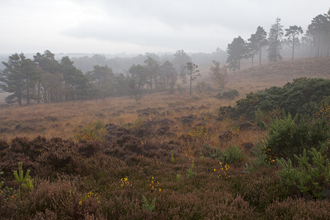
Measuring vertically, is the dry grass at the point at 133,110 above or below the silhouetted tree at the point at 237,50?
below

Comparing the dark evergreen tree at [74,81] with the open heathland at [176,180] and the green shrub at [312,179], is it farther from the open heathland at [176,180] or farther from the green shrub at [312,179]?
the green shrub at [312,179]

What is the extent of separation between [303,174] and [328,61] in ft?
167

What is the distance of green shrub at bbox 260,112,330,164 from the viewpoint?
153 inches

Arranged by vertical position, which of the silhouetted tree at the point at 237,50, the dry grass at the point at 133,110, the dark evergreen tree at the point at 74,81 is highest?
the silhouetted tree at the point at 237,50

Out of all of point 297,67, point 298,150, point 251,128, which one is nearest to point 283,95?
point 251,128

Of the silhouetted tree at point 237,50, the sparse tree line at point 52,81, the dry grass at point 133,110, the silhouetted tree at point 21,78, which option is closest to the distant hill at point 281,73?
the dry grass at point 133,110

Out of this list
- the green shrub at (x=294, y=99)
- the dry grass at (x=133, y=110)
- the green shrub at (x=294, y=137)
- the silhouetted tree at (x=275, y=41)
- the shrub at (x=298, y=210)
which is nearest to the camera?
the shrub at (x=298, y=210)

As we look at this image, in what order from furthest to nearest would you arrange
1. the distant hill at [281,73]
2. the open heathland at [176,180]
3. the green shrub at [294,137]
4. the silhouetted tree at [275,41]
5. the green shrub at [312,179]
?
the silhouetted tree at [275,41] → the distant hill at [281,73] → the green shrub at [294,137] → the green shrub at [312,179] → the open heathland at [176,180]

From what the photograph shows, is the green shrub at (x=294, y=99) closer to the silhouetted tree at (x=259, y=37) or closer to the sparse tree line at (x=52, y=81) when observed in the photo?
the sparse tree line at (x=52, y=81)

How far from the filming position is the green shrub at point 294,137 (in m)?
3.89

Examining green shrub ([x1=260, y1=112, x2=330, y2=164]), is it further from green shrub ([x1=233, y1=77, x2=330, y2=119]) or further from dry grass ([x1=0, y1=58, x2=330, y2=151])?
green shrub ([x1=233, y1=77, x2=330, y2=119])

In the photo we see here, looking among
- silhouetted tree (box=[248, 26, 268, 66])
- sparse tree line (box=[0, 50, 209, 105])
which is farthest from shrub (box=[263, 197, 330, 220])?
silhouetted tree (box=[248, 26, 268, 66])

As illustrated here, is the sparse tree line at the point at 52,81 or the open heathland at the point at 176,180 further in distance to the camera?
the sparse tree line at the point at 52,81

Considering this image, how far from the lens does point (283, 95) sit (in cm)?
1028
